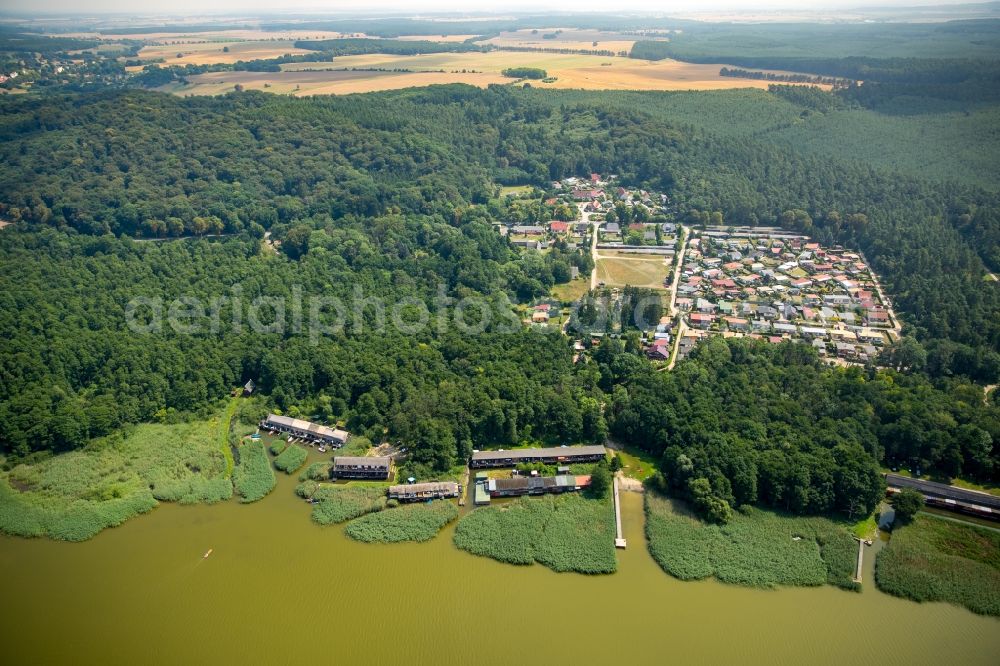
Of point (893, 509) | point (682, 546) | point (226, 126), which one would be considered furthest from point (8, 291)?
point (893, 509)

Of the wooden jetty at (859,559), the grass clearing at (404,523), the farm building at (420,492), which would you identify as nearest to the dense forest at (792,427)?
the wooden jetty at (859,559)

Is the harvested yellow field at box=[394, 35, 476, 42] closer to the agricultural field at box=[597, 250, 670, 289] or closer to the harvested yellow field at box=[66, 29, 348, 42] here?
the harvested yellow field at box=[66, 29, 348, 42]

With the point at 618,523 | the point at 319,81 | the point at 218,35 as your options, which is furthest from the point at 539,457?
the point at 218,35

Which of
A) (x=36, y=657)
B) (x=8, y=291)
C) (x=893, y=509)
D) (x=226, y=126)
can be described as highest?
(x=226, y=126)

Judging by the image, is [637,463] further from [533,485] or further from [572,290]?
[572,290]

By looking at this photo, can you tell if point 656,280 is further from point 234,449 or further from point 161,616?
point 161,616

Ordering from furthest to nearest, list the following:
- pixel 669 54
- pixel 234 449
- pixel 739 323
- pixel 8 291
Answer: pixel 669 54, pixel 739 323, pixel 8 291, pixel 234 449
